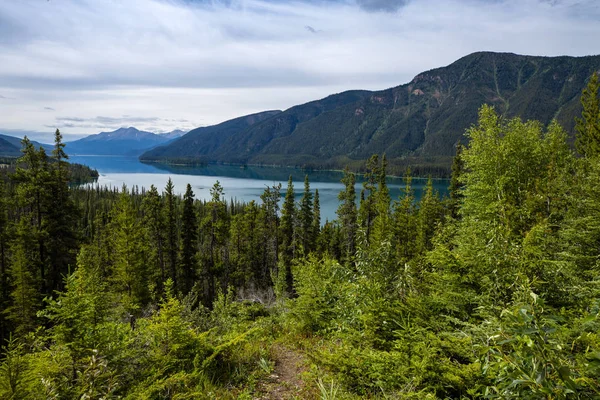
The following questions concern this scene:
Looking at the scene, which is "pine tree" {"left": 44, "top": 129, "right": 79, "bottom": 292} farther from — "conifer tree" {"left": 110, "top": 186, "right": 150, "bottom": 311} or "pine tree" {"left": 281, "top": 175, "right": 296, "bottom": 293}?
"pine tree" {"left": 281, "top": 175, "right": 296, "bottom": 293}

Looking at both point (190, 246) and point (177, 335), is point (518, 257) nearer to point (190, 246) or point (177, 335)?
point (177, 335)

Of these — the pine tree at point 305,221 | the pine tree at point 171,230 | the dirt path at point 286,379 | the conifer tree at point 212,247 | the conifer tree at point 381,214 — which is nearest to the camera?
the dirt path at point 286,379

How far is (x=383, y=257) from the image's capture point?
680 cm

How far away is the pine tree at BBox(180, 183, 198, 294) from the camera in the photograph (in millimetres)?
32875

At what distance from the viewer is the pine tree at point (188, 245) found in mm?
32875

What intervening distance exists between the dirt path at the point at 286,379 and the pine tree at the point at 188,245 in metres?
27.0

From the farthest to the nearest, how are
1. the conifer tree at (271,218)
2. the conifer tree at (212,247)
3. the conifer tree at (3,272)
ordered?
1. the conifer tree at (271,218)
2. the conifer tree at (212,247)
3. the conifer tree at (3,272)

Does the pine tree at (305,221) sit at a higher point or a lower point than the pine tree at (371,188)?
lower

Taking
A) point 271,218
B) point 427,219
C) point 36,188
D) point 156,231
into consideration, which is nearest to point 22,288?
point 36,188

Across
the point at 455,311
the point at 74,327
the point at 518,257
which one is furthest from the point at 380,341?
the point at 74,327

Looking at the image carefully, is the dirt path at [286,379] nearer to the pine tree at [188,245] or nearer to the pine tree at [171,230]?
the pine tree at [171,230]

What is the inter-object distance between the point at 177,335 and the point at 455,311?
217 inches

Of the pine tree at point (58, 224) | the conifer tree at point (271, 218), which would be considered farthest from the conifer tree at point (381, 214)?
the pine tree at point (58, 224)

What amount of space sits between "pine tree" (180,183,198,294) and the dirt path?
2699 cm
